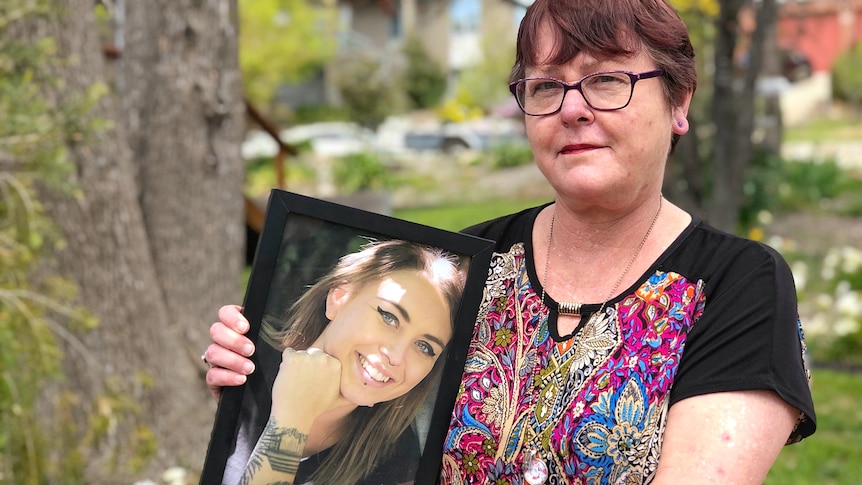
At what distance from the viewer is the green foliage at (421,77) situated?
4178cm

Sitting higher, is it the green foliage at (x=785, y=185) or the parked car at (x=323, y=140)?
the green foliage at (x=785, y=185)

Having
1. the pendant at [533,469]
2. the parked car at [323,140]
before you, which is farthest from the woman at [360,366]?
the parked car at [323,140]

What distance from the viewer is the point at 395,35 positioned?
4506cm

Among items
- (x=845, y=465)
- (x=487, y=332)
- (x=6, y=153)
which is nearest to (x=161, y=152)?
(x=6, y=153)

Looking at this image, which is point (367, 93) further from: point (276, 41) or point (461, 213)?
point (461, 213)

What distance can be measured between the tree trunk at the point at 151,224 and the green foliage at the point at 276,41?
2076 cm

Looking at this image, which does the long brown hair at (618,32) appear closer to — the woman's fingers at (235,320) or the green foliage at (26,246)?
the woman's fingers at (235,320)

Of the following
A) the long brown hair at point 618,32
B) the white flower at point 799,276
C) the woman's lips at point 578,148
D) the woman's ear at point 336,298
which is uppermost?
the long brown hair at point 618,32

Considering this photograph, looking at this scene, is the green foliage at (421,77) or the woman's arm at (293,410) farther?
the green foliage at (421,77)

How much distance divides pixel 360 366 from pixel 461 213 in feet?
42.4

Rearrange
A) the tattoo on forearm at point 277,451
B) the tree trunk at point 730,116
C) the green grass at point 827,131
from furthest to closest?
the green grass at point 827,131 < the tree trunk at point 730,116 < the tattoo on forearm at point 277,451

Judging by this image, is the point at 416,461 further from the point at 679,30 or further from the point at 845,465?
the point at 845,465

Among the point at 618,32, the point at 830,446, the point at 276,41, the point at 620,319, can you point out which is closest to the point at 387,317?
the point at 620,319

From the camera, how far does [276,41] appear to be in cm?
2778
